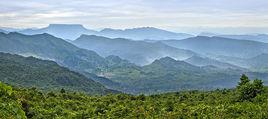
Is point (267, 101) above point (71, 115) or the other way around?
above

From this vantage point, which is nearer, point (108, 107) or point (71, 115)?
point (71, 115)

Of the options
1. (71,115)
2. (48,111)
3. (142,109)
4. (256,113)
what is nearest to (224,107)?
(256,113)

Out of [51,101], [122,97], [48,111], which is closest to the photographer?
[48,111]

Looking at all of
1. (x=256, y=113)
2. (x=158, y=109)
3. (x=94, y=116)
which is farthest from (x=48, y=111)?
(x=256, y=113)

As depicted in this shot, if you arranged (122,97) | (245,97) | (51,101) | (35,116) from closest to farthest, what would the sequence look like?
1. (35,116)
2. (245,97)
3. (51,101)
4. (122,97)

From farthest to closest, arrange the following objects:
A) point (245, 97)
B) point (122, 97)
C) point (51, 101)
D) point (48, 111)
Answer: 1. point (122, 97)
2. point (51, 101)
3. point (245, 97)
4. point (48, 111)

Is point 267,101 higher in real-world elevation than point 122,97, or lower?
higher

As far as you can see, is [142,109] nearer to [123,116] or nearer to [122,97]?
[123,116]

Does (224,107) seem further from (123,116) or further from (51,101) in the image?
(51,101)

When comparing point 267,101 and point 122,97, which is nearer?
point 267,101
